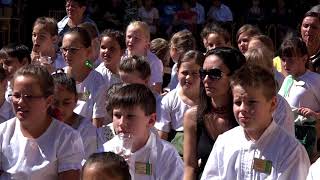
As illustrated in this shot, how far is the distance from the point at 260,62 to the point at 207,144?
1.18 m

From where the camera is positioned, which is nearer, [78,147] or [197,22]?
[78,147]

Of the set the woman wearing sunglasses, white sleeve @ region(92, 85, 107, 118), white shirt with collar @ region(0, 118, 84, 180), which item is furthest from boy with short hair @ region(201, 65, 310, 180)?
white sleeve @ region(92, 85, 107, 118)

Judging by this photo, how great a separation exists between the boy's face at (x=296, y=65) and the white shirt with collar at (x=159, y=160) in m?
Answer: 2.21

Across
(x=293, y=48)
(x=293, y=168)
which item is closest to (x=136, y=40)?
(x=293, y=48)

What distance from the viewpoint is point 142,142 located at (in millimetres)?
3990

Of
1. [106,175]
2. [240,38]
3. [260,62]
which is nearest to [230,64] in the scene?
[260,62]

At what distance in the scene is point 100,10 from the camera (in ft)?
49.8

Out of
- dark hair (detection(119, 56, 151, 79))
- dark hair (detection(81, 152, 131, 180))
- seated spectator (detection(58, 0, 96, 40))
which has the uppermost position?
seated spectator (detection(58, 0, 96, 40))

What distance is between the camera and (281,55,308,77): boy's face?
5875 mm

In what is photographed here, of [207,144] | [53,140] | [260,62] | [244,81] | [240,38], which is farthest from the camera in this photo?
[240,38]

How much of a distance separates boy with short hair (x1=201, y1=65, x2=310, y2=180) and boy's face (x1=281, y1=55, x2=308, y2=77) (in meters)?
2.17

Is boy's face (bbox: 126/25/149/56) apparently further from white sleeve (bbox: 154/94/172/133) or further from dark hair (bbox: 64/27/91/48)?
white sleeve (bbox: 154/94/172/133)

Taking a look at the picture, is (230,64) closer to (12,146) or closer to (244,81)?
(244,81)

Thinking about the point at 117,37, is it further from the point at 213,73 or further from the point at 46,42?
the point at 213,73
